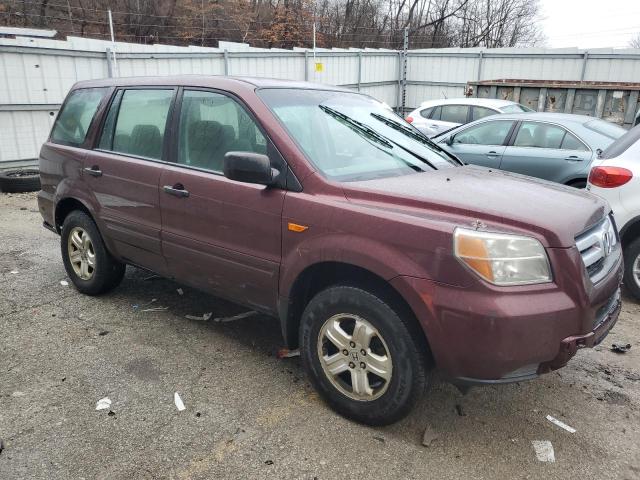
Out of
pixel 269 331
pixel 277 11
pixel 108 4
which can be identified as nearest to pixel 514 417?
pixel 269 331

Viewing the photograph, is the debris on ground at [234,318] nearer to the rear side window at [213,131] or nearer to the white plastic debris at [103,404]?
the white plastic debris at [103,404]

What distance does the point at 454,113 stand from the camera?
35.6 ft

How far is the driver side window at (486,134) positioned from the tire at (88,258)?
5341 millimetres

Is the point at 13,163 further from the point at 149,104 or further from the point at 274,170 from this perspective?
the point at 274,170

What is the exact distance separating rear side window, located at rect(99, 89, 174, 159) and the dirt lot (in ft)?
4.46

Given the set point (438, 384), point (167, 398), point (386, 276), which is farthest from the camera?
point (438, 384)

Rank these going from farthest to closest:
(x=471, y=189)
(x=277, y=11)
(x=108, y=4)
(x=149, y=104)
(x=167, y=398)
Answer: (x=277, y=11)
(x=108, y=4)
(x=149, y=104)
(x=167, y=398)
(x=471, y=189)

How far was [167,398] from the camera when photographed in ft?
10.1

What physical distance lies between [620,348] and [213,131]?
3.29 m

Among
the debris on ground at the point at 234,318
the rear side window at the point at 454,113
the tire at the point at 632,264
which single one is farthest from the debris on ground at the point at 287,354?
the rear side window at the point at 454,113

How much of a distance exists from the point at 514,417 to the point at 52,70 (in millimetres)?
10161

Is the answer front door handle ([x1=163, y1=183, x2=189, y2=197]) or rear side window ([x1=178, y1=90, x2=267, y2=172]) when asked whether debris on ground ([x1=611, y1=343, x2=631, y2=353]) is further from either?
front door handle ([x1=163, y1=183, x2=189, y2=197])

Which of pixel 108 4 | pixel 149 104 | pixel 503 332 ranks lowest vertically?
pixel 503 332

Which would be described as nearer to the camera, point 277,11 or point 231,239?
point 231,239
